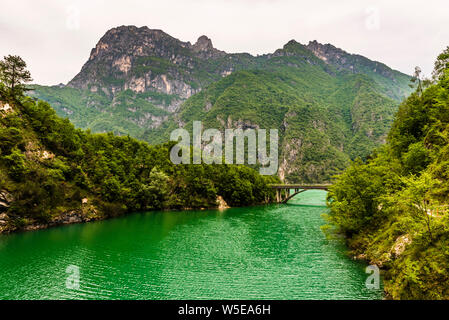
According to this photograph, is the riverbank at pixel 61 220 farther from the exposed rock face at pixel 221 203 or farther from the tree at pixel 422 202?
the tree at pixel 422 202

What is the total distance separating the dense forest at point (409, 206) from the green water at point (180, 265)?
2972 millimetres

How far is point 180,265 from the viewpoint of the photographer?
1055 inches

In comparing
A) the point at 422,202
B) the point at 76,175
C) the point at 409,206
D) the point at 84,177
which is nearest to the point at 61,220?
the point at 76,175

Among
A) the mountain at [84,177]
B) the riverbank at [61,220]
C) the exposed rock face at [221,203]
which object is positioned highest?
the mountain at [84,177]

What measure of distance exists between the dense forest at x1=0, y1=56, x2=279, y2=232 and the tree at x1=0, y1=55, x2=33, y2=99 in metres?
0.16

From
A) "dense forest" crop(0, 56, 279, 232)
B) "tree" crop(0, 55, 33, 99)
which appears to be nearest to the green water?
"dense forest" crop(0, 56, 279, 232)

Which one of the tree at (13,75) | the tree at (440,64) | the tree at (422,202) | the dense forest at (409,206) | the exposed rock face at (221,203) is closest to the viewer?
the dense forest at (409,206)

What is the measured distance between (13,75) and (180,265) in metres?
53.1

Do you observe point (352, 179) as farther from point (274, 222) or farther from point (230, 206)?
point (230, 206)

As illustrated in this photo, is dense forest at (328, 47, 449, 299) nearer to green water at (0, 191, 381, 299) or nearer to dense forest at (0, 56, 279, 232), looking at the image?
green water at (0, 191, 381, 299)

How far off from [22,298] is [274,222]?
42.8 metres

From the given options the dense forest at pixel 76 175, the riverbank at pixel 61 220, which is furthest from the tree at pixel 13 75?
the riverbank at pixel 61 220

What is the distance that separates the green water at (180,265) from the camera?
20.2m

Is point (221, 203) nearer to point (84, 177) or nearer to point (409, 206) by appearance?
point (84, 177)
